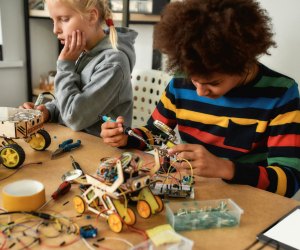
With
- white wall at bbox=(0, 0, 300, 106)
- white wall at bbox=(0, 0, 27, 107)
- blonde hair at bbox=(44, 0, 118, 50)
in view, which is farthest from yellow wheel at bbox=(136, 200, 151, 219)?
white wall at bbox=(0, 0, 27, 107)

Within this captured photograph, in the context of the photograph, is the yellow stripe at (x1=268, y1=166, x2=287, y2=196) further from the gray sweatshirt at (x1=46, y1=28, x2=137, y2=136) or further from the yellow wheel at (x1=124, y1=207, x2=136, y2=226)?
the gray sweatshirt at (x1=46, y1=28, x2=137, y2=136)

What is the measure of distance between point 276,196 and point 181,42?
370 millimetres

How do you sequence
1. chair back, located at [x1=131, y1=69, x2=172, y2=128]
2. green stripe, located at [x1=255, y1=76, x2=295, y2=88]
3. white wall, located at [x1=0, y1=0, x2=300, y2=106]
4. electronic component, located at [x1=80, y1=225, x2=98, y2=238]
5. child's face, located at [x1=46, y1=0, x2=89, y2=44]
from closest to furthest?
electronic component, located at [x1=80, y1=225, x2=98, y2=238]
green stripe, located at [x1=255, y1=76, x2=295, y2=88]
child's face, located at [x1=46, y1=0, x2=89, y2=44]
chair back, located at [x1=131, y1=69, x2=172, y2=128]
white wall, located at [x1=0, y1=0, x2=300, y2=106]

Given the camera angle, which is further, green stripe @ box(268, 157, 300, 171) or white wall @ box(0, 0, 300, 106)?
white wall @ box(0, 0, 300, 106)

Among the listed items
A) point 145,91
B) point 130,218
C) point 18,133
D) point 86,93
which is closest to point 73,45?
point 86,93

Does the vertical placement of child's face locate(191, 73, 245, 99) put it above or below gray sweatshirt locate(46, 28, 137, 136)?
above

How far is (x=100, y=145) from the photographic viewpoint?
932mm

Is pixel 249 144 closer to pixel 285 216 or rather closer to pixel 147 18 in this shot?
pixel 285 216

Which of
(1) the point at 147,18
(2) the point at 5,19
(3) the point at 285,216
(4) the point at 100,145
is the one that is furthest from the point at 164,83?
(2) the point at 5,19

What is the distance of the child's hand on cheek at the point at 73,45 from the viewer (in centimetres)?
117

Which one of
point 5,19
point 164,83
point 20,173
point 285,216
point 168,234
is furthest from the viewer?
point 5,19

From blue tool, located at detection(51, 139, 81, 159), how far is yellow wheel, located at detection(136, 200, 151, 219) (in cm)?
34

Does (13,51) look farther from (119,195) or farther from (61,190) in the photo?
(119,195)

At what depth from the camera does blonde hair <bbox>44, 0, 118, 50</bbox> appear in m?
1.14
